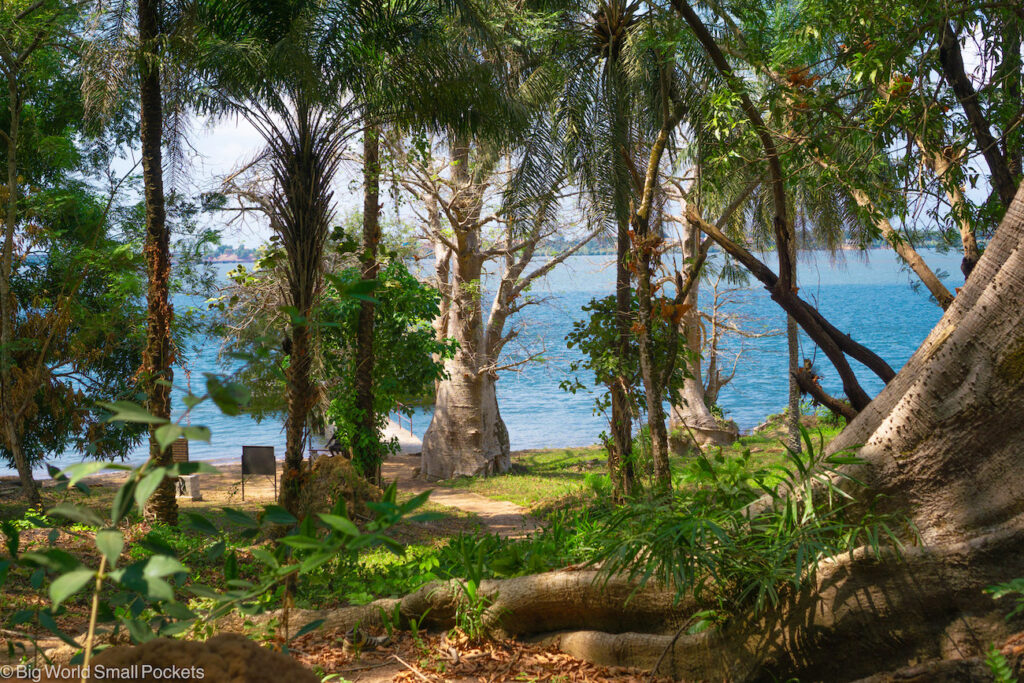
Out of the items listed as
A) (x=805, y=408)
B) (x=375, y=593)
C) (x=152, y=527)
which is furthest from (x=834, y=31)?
(x=805, y=408)

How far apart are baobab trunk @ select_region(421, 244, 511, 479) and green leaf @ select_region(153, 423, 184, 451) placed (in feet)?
51.8

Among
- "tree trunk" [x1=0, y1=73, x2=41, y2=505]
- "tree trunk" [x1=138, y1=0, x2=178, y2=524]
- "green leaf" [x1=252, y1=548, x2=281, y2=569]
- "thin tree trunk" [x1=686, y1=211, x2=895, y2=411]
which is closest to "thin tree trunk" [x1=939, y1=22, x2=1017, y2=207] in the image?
"thin tree trunk" [x1=686, y1=211, x2=895, y2=411]

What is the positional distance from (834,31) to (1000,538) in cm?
537

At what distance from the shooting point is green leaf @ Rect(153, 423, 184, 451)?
3.74 ft

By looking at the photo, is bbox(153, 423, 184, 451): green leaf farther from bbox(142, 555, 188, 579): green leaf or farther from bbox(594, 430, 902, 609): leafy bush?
bbox(594, 430, 902, 609): leafy bush

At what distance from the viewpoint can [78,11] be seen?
9672mm

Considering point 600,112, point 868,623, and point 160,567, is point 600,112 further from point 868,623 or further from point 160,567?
point 160,567

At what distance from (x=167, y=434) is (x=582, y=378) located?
4026cm

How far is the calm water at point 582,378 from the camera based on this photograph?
19.6m

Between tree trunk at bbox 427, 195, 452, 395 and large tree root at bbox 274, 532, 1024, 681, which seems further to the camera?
tree trunk at bbox 427, 195, 452, 395

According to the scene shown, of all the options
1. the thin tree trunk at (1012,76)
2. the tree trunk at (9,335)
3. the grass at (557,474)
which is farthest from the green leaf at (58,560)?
the tree trunk at (9,335)

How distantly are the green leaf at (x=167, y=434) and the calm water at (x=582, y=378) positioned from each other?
1231cm

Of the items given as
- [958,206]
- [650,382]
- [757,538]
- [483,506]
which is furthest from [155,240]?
[958,206]

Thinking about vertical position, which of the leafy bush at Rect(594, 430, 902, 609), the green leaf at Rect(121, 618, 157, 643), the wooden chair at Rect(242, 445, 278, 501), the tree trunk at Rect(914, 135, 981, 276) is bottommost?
the wooden chair at Rect(242, 445, 278, 501)
